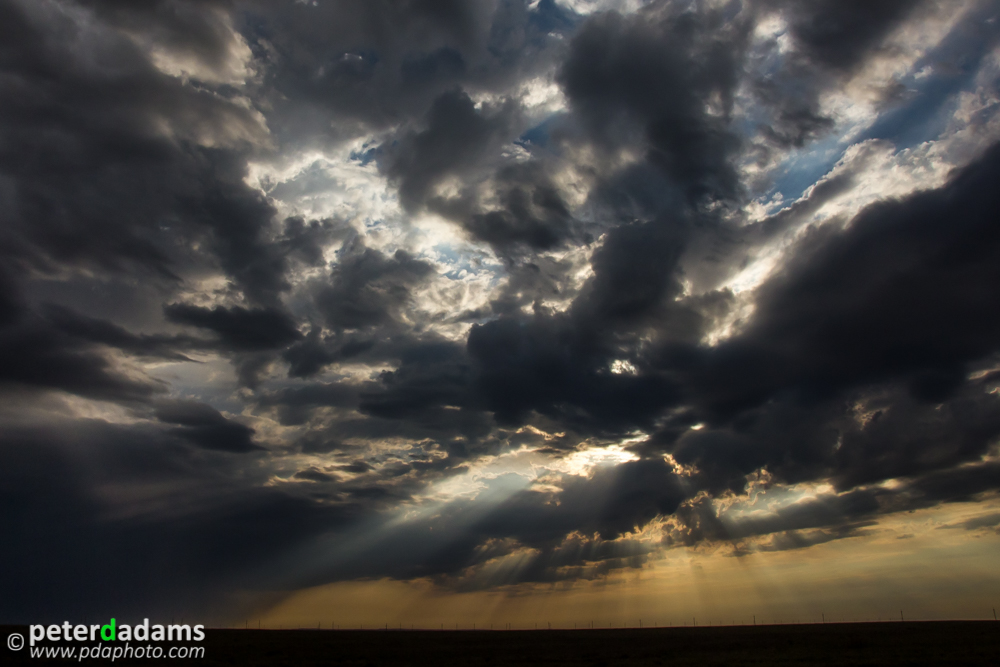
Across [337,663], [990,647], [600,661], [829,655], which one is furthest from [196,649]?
[990,647]

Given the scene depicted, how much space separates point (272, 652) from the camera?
11250cm

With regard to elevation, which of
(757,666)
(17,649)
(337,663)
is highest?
(17,649)

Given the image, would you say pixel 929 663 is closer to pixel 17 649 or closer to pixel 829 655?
pixel 829 655

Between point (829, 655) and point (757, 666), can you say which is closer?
point (757, 666)

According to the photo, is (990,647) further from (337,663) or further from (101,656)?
(101,656)

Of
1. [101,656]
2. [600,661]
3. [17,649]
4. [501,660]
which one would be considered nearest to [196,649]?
[101,656]

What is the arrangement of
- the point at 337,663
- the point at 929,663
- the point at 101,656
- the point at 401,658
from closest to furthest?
the point at 929,663 → the point at 337,663 → the point at 101,656 → the point at 401,658

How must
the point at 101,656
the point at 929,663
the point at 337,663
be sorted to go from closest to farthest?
the point at 929,663
the point at 337,663
the point at 101,656

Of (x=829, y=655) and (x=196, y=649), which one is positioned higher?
(x=196, y=649)

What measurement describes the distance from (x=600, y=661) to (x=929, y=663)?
51678mm

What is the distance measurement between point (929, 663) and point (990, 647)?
4031 centimetres

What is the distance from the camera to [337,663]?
96562 millimetres

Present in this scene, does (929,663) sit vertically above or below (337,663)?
below

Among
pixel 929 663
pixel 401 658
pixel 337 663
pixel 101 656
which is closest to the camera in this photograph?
pixel 929 663
